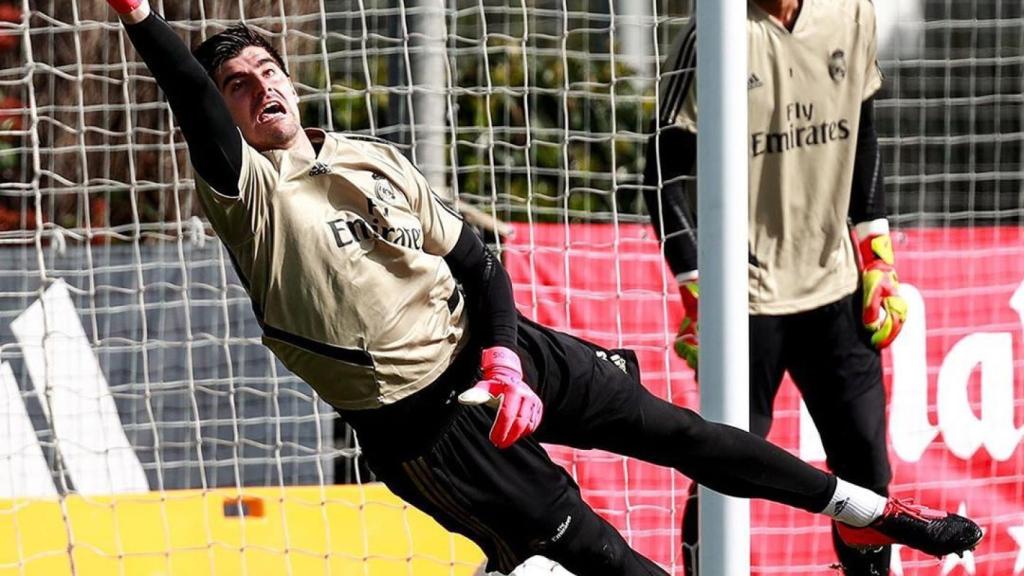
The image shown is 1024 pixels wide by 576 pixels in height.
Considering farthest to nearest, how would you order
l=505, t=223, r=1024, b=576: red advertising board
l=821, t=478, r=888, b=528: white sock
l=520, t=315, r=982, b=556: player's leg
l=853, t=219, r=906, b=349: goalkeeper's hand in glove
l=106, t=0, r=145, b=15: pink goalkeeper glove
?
l=505, t=223, r=1024, b=576: red advertising board
l=853, t=219, r=906, b=349: goalkeeper's hand in glove
l=821, t=478, r=888, b=528: white sock
l=520, t=315, r=982, b=556: player's leg
l=106, t=0, r=145, b=15: pink goalkeeper glove

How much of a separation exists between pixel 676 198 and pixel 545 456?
0.88 m

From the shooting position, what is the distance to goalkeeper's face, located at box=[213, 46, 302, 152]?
309cm

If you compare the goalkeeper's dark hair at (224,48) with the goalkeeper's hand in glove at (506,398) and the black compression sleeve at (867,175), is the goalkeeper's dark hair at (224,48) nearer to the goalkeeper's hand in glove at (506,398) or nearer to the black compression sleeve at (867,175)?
the goalkeeper's hand in glove at (506,398)

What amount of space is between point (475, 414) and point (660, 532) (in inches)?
73.9

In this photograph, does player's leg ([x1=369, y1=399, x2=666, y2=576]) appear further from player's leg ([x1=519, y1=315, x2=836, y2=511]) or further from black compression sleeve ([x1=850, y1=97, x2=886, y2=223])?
black compression sleeve ([x1=850, y1=97, x2=886, y2=223])

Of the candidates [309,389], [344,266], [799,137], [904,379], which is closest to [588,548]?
[344,266]

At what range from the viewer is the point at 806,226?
12.9 feet

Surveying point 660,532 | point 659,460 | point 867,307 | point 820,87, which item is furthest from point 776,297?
point 660,532

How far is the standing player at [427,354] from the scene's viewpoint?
3.04 metres

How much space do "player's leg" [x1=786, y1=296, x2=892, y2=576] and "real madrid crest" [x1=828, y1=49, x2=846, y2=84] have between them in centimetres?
57

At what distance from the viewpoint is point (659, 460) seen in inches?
127

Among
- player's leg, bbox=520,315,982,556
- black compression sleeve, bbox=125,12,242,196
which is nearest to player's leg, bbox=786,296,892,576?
player's leg, bbox=520,315,982,556

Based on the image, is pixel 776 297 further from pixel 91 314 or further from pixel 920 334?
pixel 91 314

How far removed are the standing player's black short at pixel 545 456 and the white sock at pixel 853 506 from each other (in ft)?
0.29
